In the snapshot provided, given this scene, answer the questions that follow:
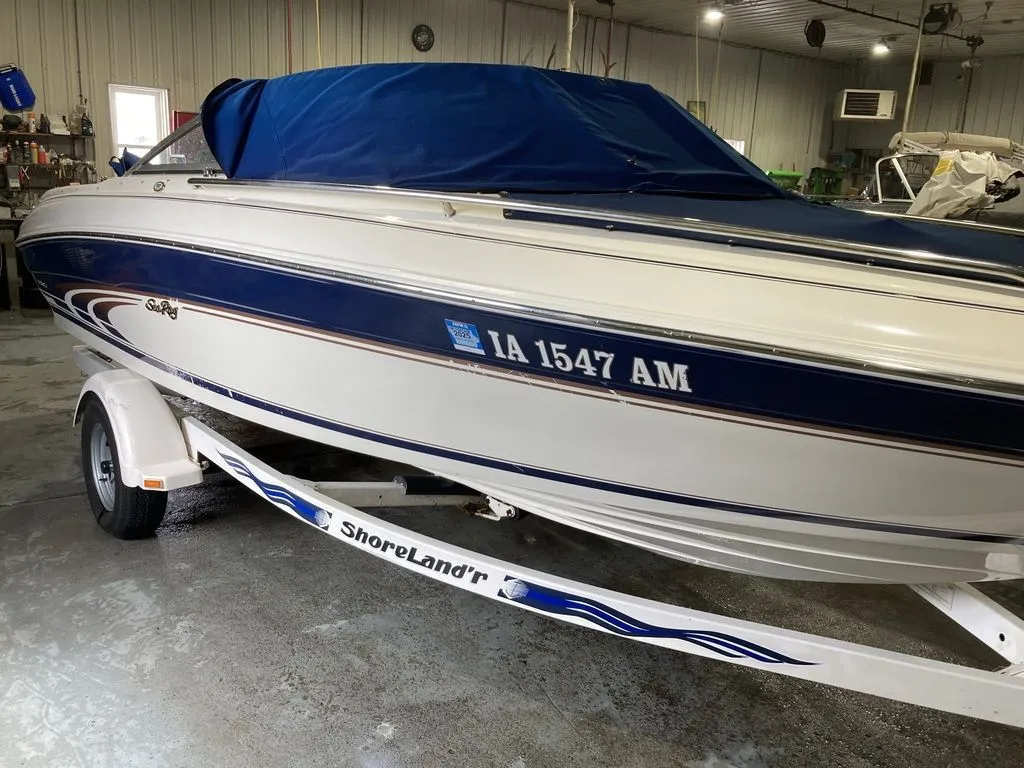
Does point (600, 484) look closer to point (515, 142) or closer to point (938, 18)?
point (515, 142)

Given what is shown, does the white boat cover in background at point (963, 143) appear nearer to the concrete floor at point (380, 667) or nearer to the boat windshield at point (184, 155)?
the concrete floor at point (380, 667)

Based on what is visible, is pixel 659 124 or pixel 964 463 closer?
pixel 964 463

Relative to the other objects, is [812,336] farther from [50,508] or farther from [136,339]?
[50,508]

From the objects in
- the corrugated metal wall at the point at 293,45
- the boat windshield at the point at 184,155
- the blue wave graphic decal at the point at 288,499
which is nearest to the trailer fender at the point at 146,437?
the blue wave graphic decal at the point at 288,499

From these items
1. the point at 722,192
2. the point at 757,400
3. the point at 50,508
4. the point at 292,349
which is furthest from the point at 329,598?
the point at 722,192

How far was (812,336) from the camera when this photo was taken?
1.45 metres

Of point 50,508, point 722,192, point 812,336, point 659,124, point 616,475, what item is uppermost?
point 659,124

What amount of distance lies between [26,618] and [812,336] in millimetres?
2214

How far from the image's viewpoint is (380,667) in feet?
6.84

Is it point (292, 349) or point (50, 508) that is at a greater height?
point (292, 349)

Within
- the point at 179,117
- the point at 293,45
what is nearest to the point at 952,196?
the point at 179,117

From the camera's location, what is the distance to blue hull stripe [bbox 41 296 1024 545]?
5.00ft

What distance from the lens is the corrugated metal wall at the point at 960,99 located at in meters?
12.7

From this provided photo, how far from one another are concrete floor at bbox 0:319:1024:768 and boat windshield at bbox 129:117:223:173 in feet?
4.23
